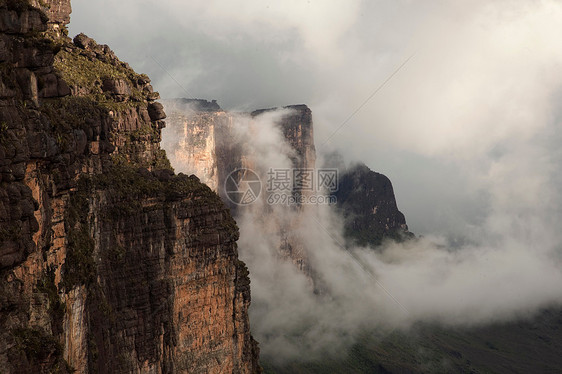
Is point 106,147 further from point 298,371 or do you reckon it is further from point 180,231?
point 298,371

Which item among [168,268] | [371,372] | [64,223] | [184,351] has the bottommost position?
[371,372]

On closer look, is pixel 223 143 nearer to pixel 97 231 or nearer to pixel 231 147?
pixel 231 147

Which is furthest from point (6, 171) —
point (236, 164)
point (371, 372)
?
point (371, 372)

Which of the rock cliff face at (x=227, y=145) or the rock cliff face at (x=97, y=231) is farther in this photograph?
the rock cliff face at (x=227, y=145)

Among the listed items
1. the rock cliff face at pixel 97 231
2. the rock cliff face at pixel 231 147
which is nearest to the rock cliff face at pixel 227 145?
the rock cliff face at pixel 231 147

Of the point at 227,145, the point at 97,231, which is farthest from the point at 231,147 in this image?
the point at 97,231

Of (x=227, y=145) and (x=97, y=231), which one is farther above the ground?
(x=227, y=145)

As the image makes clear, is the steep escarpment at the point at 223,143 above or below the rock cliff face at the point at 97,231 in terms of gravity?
above

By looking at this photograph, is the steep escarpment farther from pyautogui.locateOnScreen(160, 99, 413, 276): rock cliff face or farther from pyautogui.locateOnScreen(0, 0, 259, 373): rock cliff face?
pyautogui.locateOnScreen(0, 0, 259, 373): rock cliff face

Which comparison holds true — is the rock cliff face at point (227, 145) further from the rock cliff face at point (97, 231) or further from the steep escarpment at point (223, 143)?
the rock cliff face at point (97, 231)
